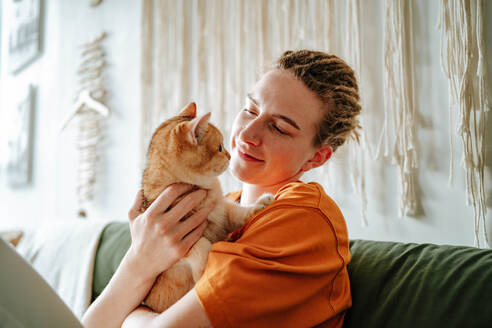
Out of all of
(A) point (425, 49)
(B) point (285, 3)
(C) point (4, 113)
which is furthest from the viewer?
(C) point (4, 113)

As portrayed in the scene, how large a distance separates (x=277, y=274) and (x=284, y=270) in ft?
0.05

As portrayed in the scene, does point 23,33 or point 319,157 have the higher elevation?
point 23,33

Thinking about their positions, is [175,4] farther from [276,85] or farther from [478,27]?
[478,27]

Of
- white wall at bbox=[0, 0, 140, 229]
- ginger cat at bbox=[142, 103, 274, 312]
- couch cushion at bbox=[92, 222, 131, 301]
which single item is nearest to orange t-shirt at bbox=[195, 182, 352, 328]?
ginger cat at bbox=[142, 103, 274, 312]

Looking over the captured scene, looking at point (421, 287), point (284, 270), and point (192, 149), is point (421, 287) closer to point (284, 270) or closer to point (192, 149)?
point (284, 270)

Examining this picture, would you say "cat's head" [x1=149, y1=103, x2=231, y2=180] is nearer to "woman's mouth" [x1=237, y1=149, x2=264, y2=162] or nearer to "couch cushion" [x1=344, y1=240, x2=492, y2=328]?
"woman's mouth" [x1=237, y1=149, x2=264, y2=162]

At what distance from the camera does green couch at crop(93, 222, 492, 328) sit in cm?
73

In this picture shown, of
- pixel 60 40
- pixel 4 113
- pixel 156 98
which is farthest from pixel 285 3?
pixel 4 113

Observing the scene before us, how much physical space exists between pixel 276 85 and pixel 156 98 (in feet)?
4.05

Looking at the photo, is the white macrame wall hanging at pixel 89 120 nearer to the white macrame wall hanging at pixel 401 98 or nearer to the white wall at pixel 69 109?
the white wall at pixel 69 109

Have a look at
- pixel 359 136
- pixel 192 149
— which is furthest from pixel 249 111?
pixel 359 136

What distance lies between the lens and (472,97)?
104 cm

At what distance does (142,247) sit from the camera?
0.84 metres

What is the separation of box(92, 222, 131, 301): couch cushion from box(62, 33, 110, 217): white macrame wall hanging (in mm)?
1022
